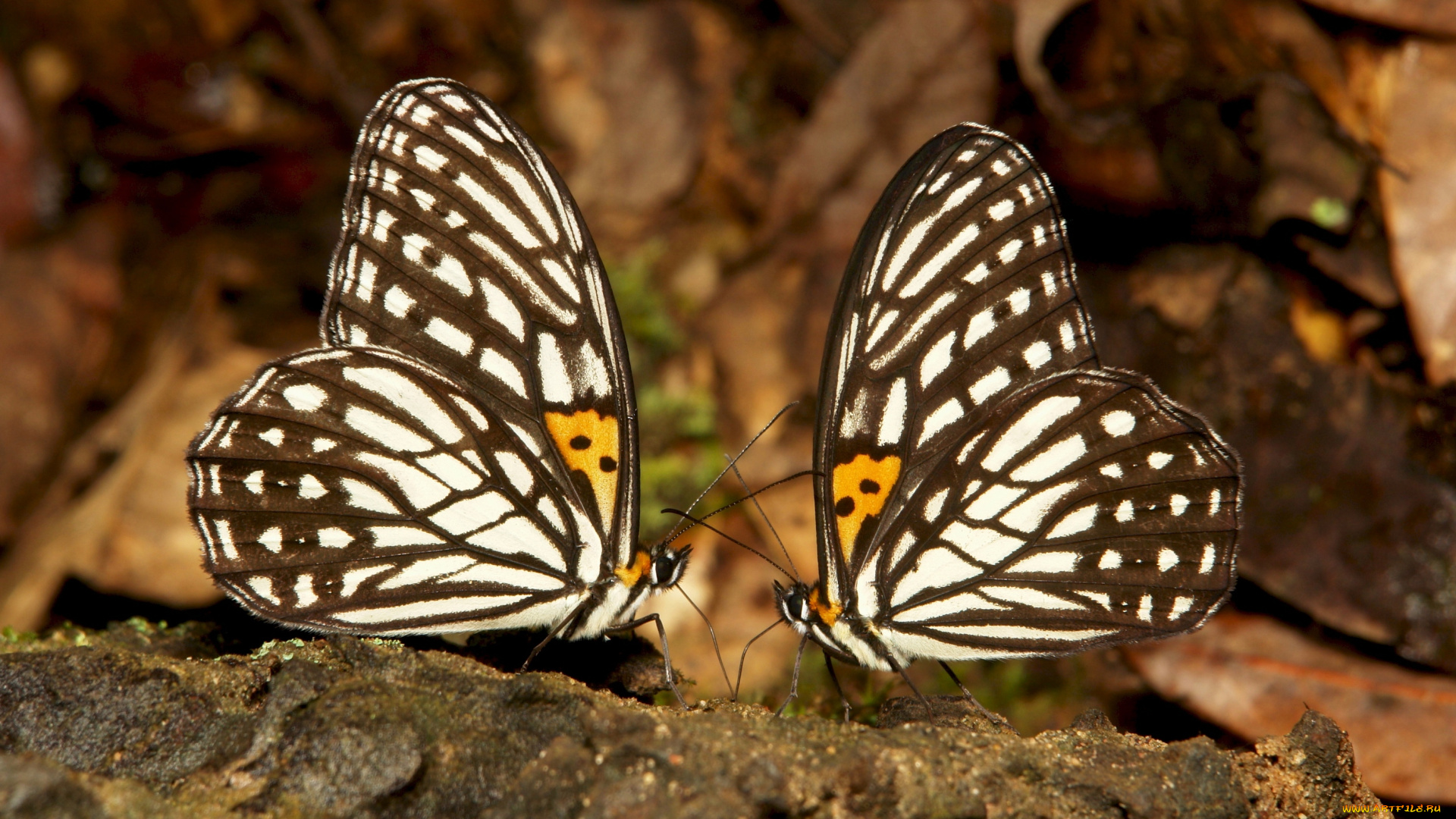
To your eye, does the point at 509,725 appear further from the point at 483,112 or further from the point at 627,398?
the point at 483,112

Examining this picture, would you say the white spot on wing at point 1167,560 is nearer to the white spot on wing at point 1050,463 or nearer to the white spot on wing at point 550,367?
the white spot on wing at point 1050,463

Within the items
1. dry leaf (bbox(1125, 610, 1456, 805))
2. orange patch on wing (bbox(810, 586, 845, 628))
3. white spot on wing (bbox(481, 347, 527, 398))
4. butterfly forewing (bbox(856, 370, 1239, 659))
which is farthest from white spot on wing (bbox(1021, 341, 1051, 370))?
dry leaf (bbox(1125, 610, 1456, 805))

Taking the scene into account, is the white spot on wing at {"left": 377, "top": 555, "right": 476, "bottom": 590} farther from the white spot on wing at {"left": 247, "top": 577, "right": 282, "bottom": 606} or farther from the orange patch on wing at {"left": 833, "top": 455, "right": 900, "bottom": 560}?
the orange patch on wing at {"left": 833, "top": 455, "right": 900, "bottom": 560}

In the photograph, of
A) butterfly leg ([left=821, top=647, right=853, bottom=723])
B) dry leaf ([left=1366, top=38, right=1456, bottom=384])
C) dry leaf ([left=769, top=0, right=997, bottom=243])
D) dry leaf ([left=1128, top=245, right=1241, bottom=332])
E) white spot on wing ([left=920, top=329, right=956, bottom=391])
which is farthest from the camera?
dry leaf ([left=769, top=0, right=997, bottom=243])

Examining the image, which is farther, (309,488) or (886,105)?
(886,105)

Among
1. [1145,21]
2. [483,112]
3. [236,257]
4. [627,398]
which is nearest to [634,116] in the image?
[236,257]

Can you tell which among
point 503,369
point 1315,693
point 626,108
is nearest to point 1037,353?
point 503,369

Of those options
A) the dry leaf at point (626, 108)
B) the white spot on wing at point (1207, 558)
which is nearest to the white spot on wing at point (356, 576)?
the white spot on wing at point (1207, 558)

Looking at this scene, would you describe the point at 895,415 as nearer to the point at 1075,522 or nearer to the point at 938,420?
the point at 938,420
